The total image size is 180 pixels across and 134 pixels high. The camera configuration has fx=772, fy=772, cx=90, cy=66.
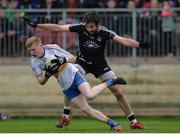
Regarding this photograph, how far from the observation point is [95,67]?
16.5 metres

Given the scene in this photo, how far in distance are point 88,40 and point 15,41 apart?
16.7 ft

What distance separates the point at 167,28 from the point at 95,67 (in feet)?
16.0

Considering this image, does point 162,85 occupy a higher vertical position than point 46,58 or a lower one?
lower

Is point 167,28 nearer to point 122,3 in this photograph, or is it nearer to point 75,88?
point 122,3

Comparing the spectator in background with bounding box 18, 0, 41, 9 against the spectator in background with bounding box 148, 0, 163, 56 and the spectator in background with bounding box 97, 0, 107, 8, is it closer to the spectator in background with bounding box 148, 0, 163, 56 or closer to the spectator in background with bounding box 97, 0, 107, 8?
the spectator in background with bounding box 97, 0, 107, 8

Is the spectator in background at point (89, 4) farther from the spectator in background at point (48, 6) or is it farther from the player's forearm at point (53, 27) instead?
the player's forearm at point (53, 27)

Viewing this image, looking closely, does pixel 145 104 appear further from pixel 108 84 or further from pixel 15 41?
pixel 108 84

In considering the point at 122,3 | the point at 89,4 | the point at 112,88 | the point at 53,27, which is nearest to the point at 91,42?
the point at 53,27

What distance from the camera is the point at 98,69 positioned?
1645cm

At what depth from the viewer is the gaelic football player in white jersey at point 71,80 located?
48.7ft

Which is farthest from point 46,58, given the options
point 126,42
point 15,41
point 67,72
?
point 15,41

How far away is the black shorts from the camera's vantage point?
1645 centimetres

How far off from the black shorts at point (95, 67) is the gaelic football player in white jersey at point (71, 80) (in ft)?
3.41

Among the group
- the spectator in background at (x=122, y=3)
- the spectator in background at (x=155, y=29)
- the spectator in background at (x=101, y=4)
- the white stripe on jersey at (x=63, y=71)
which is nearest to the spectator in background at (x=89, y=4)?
the spectator in background at (x=101, y=4)
